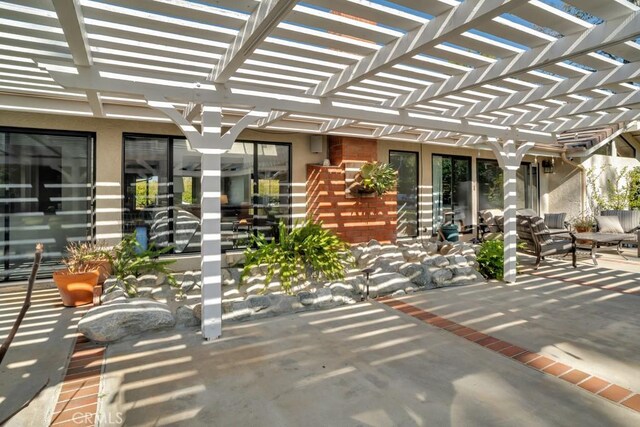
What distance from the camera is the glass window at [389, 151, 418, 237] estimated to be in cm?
960

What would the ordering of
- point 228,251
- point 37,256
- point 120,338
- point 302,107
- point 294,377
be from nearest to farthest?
point 37,256, point 294,377, point 120,338, point 302,107, point 228,251

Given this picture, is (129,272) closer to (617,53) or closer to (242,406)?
(242,406)

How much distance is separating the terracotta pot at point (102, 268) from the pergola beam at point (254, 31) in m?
3.20

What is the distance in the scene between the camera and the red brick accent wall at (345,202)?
25.7 ft

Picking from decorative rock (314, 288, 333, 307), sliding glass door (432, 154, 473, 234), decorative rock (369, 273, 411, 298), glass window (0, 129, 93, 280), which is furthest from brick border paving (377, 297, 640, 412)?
sliding glass door (432, 154, 473, 234)

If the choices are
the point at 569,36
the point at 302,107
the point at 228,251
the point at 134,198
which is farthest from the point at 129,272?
the point at 569,36

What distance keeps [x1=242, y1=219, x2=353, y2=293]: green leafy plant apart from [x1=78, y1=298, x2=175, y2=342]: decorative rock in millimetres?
1548

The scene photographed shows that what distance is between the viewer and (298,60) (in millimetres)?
3850

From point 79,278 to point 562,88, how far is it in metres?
6.13

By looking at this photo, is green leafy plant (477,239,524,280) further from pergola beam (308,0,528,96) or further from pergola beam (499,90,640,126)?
pergola beam (308,0,528,96)

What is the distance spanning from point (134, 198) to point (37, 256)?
4510 millimetres

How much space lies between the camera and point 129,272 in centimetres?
563

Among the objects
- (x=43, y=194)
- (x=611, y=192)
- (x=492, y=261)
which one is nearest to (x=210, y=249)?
(x=43, y=194)

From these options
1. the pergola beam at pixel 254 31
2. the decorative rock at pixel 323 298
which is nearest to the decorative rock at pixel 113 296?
the decorative rock at pixel 323 298
